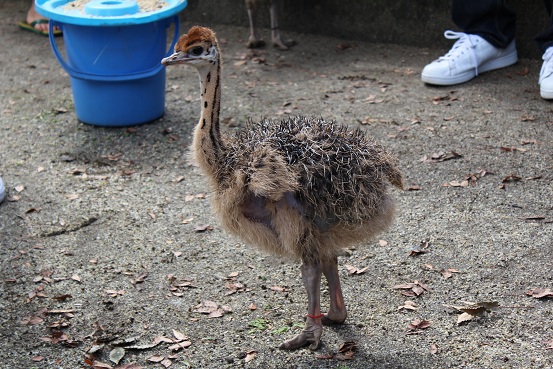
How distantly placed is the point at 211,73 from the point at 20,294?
1674 mm

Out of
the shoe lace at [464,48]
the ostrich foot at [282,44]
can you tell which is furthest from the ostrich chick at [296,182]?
the ostrich foot at [282,44]

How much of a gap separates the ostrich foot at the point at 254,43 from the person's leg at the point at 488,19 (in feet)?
6.78

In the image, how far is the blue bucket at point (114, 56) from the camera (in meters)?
5.90

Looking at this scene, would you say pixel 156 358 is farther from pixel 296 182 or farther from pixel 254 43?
pixel 254 43

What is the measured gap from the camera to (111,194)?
5355 millimetres

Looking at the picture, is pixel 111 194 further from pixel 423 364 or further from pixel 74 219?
pixel 423 364

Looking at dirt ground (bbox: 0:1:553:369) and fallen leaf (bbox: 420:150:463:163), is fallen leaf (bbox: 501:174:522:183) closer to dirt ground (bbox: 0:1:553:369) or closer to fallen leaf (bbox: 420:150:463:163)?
dirt ground (bbox: 0:1:553:369)

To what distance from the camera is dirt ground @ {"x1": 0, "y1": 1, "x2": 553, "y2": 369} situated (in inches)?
148

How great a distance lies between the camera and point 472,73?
694 centimetres

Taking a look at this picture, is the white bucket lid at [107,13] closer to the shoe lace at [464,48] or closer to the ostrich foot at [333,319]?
the shoe lace at [464,48]

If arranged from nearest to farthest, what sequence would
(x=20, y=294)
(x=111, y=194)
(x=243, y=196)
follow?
(x=243, y=196) < (x=20, y=294) < (x=111, y=194)

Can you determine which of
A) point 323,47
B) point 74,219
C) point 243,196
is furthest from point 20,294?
point 323,47

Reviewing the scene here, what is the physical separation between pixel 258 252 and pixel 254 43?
3937mm

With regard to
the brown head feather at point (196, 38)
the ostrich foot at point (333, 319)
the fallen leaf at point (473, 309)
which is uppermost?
the brown head feather at point (196, 38)
